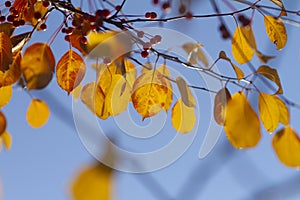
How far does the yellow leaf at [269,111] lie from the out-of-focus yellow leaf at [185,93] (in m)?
0.11

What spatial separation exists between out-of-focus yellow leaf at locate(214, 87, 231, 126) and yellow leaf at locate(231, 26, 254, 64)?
0.07 m

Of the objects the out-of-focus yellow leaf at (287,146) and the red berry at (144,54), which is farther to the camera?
the red berry at (144,54)

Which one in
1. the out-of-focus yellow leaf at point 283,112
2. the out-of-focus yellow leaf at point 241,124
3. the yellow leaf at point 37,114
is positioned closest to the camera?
the out-of-focus yellow leaf at point 241,124

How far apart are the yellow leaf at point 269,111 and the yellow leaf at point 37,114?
398 millimetres

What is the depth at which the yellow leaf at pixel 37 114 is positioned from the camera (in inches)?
33.4

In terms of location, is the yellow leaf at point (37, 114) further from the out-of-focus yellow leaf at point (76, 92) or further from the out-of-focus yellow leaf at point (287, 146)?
the out-of-focus yellow leaf at point (287, 146)

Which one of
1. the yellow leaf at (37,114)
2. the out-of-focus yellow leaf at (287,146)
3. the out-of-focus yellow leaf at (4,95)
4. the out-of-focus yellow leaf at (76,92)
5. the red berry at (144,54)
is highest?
the red berry at (144,54)

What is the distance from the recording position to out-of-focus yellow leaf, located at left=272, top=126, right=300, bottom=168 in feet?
2.03

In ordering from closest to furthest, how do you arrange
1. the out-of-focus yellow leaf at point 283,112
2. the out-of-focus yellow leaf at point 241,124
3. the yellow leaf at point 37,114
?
the out-of-focus yellow leaf at point 241,124 < the out-of-focus yellow leaf at point 283,112 < the yellow leaf at point 37,114

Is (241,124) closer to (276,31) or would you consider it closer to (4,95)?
(276,31)

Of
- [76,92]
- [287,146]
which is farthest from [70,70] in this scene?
[287,146]

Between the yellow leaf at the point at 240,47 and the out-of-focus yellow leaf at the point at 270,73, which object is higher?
the yellow leaf at the point at 240,47

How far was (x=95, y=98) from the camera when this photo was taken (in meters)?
0.73

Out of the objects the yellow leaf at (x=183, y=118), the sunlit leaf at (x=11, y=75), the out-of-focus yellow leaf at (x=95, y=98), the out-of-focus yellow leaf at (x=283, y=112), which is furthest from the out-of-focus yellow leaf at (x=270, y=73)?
the sunlit leaf at (x=11, y=75)
